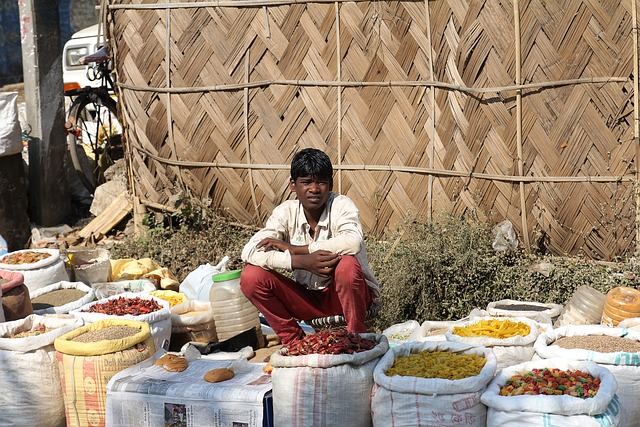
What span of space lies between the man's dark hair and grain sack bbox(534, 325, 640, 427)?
128 centimetres

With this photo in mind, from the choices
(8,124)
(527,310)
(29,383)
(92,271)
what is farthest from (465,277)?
(8,124)

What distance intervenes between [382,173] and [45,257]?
2.26 metres

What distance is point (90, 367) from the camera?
371 cm

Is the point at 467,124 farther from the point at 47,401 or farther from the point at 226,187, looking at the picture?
the point at 47,401

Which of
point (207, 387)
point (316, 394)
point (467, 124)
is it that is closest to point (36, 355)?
point (207, 387)

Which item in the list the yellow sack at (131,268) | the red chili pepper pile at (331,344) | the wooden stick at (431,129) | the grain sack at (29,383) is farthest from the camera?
the yellow sack at (131,268)

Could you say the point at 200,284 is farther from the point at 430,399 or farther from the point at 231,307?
the point at 430,399

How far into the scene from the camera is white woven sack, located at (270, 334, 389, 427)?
3.31m

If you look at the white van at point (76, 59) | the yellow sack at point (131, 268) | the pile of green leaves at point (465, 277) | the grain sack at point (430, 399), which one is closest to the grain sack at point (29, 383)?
the grain sack at point (430, 399)

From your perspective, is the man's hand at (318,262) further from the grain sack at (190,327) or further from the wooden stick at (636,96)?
the wooden stick at (636,96)

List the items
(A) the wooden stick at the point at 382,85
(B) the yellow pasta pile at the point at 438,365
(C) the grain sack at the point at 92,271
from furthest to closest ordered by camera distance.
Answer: (C) the grain sack at the point at 92,271, (A) the wooden stick at the point at 382,85, (B) the yellow pasta pile at the point at 438,365

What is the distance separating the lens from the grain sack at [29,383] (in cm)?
385

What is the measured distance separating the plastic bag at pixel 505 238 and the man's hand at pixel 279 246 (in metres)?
1.62

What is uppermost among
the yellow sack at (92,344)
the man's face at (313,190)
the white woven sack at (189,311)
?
the man's face at (313,190)
